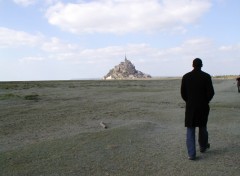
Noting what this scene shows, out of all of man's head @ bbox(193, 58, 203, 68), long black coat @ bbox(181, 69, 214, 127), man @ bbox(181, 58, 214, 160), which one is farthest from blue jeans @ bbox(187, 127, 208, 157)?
man's head @ bbox(193, 58, 203, 68)

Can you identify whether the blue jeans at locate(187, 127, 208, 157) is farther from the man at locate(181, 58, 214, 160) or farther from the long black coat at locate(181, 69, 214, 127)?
the long black coat at locate(181, 69, 214, 127)

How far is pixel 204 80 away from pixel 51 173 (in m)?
3.84

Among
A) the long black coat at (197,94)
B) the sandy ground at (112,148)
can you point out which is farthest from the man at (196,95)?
the sandy ground at (112,148)

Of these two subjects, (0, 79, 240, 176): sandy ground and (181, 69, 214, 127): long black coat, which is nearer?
(0, 79, 240, 176): sandy ground

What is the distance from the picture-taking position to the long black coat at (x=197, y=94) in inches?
312

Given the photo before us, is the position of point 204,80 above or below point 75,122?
above

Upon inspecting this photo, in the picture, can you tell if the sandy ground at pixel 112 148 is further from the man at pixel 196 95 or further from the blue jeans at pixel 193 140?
the man at pixel 196 95

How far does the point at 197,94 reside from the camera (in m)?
7.92

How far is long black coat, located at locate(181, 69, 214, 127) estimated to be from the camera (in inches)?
312

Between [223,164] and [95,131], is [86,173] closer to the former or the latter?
[223,164]

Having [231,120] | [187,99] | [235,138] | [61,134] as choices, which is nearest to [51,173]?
[187,99]

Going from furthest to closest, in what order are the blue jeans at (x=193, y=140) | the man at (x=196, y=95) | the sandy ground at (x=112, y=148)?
the man at (x=196, y=95)
the blue jeans at (x=193, y=140)
the sandy ground at (x=112, y=148)

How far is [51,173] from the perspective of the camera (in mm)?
7047

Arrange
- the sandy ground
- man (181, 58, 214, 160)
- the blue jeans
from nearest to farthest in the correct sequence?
1. the sandy ground
2. the blue jeans
3. man (181, 58, 214, 160)
